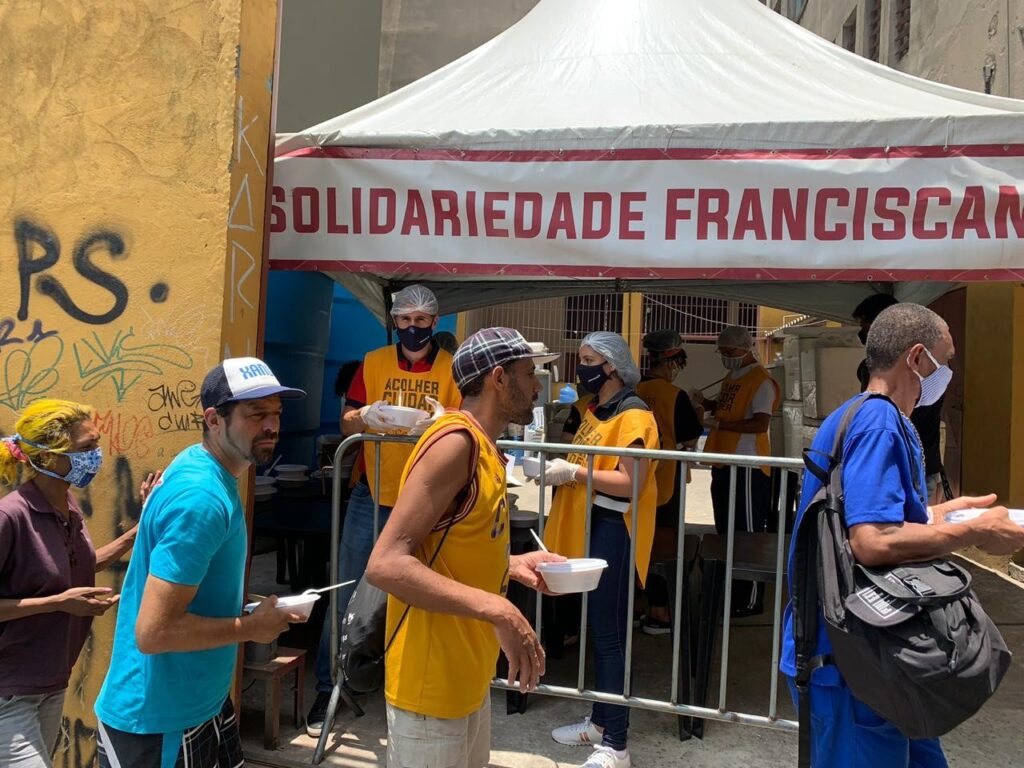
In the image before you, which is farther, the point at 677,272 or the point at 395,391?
the point at 395,391

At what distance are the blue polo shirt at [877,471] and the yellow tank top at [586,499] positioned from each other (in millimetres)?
1297

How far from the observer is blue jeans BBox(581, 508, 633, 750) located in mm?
3467

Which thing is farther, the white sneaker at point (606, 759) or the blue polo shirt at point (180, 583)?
the white sneaker at point (606, 759)

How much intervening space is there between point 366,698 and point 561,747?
1.08m

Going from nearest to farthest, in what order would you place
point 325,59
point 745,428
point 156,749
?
1. point 156,749
2. point 745,428
3. point 325,59

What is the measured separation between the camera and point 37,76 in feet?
11.9

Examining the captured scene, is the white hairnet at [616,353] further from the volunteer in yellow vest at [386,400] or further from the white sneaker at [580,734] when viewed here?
the white sneaker at [580,734]

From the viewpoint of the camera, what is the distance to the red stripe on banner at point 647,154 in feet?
11.3

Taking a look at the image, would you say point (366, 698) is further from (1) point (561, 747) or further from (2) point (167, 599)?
(2) point (167, 599)

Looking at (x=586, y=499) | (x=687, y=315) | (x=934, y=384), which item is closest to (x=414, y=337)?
(x=586, y=499)

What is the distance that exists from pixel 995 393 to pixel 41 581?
25.5 ft

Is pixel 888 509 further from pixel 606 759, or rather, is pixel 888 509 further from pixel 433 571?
pixel 606 759

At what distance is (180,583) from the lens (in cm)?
184

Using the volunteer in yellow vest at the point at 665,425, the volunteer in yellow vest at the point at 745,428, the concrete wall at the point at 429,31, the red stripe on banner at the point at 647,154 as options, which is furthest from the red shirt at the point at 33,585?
the concrete wall at the point at 429,31
